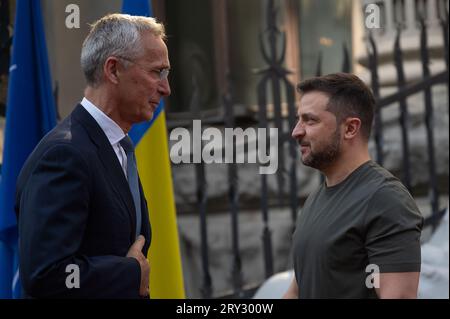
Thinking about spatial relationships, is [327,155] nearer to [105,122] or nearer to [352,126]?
[352,126]

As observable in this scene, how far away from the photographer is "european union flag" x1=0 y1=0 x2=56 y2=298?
4340mm

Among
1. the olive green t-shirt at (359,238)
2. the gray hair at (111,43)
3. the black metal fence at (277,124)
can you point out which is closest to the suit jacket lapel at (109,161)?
the gray hair at (111,43)

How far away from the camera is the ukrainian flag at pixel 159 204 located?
4.79 meters

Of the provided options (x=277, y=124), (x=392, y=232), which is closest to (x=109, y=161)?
(x=392, y=232)

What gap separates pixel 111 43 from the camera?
103 inches

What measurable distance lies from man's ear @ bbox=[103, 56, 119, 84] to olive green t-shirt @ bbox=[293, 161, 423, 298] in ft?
2.70

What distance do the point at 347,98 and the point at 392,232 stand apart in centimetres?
55

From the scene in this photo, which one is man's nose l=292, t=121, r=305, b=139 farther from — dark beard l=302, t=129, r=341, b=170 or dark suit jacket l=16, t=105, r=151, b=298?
dark suit jacket l=16, t=105, r=151, b=298

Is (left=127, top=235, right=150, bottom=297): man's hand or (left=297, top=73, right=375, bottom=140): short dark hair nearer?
(left=127, top=235, right=150, bottom=297): man's hand

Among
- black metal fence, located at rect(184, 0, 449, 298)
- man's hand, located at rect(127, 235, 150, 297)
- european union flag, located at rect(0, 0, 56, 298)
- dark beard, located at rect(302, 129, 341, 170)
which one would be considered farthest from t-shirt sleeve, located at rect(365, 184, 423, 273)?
black metal fence, located at rect(184, 0, 449, 298)

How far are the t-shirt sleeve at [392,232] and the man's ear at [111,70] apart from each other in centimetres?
88

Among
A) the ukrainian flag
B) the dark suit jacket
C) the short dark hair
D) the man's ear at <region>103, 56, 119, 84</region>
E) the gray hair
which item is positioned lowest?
the ukrainian flag

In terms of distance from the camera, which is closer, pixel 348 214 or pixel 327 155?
pixel 348 214

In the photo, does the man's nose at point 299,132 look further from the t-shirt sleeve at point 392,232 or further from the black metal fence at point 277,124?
the black metal fence at point 277,124
